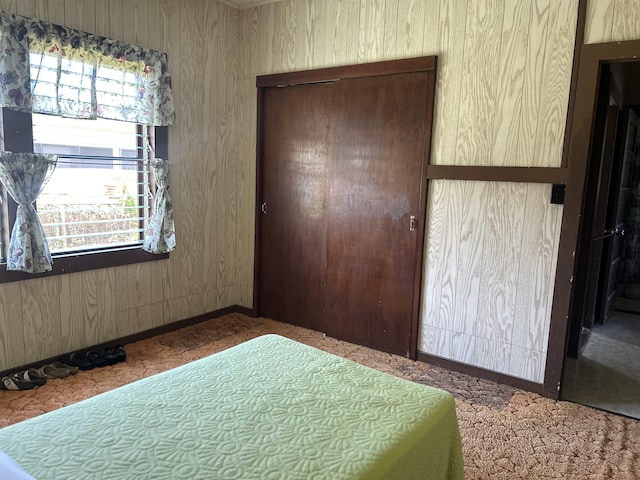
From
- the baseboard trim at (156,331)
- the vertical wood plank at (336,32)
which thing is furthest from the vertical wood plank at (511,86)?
the baseboard trim at (156,331)

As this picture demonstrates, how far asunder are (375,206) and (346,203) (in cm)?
25

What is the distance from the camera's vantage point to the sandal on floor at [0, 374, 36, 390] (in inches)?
107

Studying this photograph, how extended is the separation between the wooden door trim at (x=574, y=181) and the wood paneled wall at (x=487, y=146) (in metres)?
0.05

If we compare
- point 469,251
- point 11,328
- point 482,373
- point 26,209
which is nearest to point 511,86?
point 469,251

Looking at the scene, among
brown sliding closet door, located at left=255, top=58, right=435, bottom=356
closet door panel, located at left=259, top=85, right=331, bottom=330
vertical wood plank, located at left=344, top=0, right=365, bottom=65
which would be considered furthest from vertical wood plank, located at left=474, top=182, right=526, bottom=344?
vertical wood plank, located at left=344, top=0, right=365, bottom=65

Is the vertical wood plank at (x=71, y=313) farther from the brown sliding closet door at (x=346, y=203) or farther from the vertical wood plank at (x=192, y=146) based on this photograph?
the brown sliding closet door at (x=346, y=203)

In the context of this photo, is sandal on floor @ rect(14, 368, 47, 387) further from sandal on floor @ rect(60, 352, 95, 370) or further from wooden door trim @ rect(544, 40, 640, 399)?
wooden door trim @ rect(544, 40, 640, 399)

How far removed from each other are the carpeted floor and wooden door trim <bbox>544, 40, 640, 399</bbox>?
286 millimetres

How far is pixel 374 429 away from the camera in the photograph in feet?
4.89

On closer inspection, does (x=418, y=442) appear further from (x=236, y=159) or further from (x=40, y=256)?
(x=236, y=159)

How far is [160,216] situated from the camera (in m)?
3.49

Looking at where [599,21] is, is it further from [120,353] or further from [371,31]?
[120,353]

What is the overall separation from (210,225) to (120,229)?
2.60 ft

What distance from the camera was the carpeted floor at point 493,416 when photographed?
218 cm
